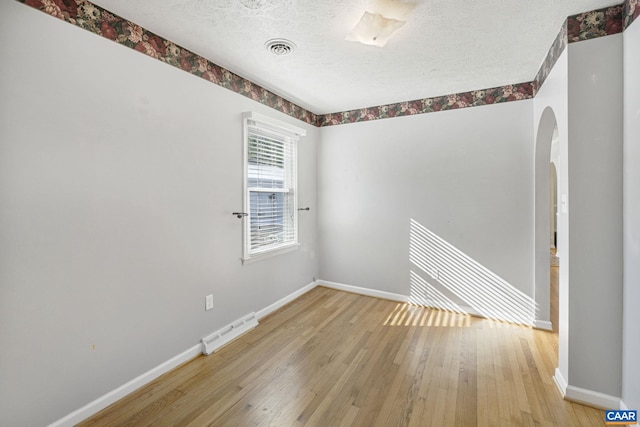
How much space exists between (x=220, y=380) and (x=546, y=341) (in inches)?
114

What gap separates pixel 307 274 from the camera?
4.08 metres

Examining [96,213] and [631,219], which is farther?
[96,213]

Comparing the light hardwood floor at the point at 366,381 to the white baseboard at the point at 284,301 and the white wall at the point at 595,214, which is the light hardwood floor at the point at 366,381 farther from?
the white wall at the point at 595,214

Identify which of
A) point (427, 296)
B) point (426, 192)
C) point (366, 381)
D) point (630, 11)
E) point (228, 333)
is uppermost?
point (630, 11)

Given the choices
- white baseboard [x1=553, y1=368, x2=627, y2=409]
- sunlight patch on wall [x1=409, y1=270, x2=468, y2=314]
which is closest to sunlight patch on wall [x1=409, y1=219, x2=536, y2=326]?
sunlight patch on wall [x1=409, y1=270, x2=468, y2=314]

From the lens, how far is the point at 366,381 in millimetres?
2111

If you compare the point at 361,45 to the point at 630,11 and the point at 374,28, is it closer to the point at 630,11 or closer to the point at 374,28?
the point at 374,28

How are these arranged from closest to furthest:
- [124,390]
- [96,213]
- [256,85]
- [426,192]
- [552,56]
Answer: [96,213], [124,390], [552,56], [256,85], [426,192]

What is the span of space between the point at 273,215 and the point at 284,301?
108 cm

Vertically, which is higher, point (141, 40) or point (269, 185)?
point (141, 40)

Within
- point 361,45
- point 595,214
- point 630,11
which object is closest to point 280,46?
point 361,45

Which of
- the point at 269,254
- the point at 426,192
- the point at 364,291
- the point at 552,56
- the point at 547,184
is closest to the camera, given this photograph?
the point at 552,56

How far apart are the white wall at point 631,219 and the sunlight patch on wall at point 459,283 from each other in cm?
135

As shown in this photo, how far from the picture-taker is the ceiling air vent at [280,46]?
2189 mm
